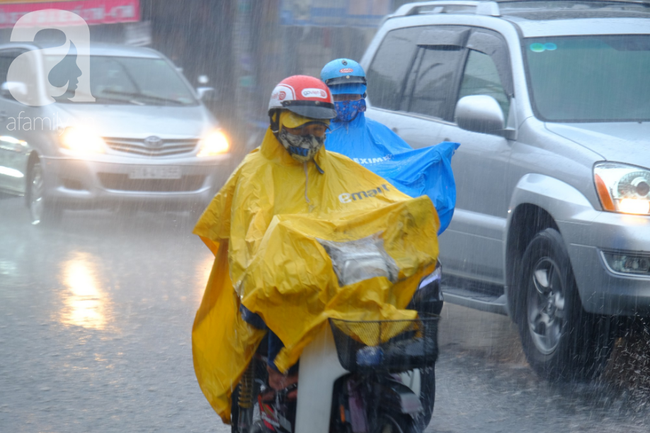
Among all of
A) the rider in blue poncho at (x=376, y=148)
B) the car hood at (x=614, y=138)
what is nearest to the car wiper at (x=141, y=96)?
the rider in blue poncho at (x=376, y=148)

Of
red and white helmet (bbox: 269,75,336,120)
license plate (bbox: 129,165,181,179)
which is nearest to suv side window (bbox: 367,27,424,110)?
license plate (bbox: 129,165,181,179)

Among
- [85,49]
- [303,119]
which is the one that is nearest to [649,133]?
[303,119]

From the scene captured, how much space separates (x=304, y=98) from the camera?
11.0 feet

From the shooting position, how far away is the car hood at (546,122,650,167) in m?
4.70

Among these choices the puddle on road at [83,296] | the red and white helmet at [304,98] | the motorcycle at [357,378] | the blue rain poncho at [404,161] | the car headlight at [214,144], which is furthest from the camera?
the car headlight at [214,144]

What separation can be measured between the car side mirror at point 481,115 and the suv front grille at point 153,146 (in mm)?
5169

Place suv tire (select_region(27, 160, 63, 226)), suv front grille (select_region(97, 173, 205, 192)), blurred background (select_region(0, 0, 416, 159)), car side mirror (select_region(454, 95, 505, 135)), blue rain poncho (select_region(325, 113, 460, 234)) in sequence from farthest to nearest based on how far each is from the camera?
blurred background (select_region(0, 0, 416, 159)) < suv tire (select_region(27, 160, 63, 226)) < suv front grille (select_region(97, 173, 205, 192)) < car side mirror (select_region(454, 95, 505, 135)) < blue rain poncho (select_region(325, 113, 460, 234))

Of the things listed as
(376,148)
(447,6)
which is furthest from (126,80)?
(376,148)

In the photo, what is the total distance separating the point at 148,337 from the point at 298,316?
3.28m

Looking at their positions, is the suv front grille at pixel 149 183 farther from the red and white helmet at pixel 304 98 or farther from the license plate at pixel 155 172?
the red and white helmet at pixel 304 98

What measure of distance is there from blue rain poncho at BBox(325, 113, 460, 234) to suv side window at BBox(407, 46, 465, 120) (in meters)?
1.76

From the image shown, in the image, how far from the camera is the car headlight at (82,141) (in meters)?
9.82

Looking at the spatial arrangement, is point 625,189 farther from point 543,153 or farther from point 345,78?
point 345,78

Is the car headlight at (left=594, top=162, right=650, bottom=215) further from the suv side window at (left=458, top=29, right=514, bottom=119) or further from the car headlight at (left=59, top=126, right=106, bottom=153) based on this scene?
the car headlight at (left=59, top=126, right=106, bottom=153)
